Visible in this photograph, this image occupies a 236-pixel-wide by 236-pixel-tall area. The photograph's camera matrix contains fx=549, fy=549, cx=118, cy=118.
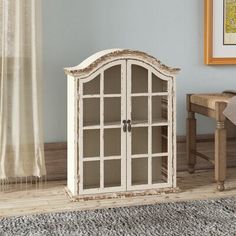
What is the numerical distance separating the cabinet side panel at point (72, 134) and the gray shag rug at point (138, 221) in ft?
1.20

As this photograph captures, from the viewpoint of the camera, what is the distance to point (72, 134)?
133 inches

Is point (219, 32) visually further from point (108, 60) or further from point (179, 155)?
point (108, 60)

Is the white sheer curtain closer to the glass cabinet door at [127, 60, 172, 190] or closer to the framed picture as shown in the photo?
the glass cabinet door at [127, 60, 172, 190]

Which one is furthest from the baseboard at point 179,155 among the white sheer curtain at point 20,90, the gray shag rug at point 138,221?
the gray shag rug at point 138,221

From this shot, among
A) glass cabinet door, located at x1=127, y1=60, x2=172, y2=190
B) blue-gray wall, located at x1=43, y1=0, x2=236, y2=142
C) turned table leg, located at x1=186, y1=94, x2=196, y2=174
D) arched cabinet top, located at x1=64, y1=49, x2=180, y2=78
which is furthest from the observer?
turned table leg, located at x1=186, y1=94, x2=196, y2=174

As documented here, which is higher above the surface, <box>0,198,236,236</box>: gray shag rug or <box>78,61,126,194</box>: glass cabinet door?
<box>78,61,126,194</box>: glass cabinet door

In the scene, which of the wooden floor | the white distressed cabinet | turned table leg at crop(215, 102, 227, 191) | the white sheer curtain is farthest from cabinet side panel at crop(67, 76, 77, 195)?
turned table leg at crop(215, 102, 227, 191)

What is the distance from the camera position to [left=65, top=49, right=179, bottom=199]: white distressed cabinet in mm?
3314

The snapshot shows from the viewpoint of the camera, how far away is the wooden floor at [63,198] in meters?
3.14

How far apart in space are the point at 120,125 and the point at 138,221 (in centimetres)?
72

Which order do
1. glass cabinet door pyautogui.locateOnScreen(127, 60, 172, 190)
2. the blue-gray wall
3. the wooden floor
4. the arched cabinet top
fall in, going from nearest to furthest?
the wooden floor → the arched cabinet top → glass cabinet door pyautogui.locateOnScreen(127, 60, 172, 190) → the blue-gray wall

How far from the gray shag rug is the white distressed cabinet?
13.4 inches

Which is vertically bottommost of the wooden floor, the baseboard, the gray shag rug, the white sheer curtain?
the gray shag rug

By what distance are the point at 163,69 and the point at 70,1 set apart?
835mm
